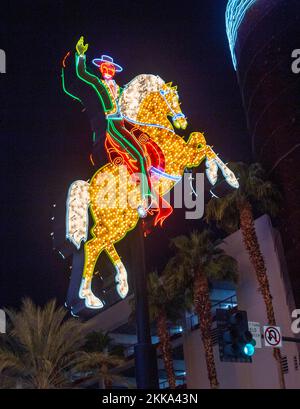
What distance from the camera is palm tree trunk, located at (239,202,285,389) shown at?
1110 inches

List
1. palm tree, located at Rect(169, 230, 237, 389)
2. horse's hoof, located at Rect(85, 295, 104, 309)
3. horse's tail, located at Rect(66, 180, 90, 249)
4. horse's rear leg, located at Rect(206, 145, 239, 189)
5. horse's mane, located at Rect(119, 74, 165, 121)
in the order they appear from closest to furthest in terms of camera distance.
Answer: horse's hoof, located at Rect(85, 295, 104, 309), horse's tail, located at Rect(66, 180, 90, 249), horse's rear leg, located at Rect(206, 145, 239, 189), horse's mane, located at Rect(119, 74, 165, 121), palm tree, located at Rect(169, 230, 237, 389)

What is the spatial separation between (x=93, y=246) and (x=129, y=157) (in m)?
4.08

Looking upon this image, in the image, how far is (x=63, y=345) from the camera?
29.1 m

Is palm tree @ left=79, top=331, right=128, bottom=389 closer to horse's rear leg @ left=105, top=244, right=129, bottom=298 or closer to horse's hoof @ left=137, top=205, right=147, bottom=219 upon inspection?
horse's rear leg @ left=105, top=244, right=129, bottom=298

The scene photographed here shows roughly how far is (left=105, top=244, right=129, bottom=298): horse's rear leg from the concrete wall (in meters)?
8.70

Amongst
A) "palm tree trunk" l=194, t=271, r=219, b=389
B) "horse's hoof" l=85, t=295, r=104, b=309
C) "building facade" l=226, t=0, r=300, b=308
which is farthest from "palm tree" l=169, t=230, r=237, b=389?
"horse's hoof" l=85, t=295, r=104, b=309

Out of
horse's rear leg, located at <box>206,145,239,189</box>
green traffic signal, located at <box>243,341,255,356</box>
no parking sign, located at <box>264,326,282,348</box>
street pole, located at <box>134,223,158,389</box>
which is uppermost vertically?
horse's rear leg, located at <box>206,145,239,189</box>

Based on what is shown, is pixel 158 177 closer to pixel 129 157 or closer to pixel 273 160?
pixel 129 157

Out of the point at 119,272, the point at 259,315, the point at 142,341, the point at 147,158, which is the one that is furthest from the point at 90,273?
the point at 259,315

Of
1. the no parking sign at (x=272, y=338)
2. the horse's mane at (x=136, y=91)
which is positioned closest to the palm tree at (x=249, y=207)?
the horse's mane at (x=136, y=91)

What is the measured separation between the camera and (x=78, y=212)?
84.3 feet

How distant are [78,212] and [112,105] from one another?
502 cm

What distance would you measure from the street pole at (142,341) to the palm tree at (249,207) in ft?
24.5
